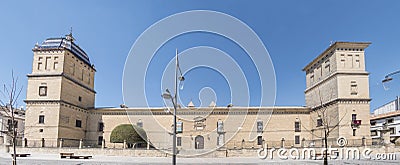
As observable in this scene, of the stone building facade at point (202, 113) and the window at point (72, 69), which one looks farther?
the window at point (72, 69)

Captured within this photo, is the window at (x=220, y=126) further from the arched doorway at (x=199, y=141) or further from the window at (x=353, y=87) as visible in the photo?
the window at (x=353, y=87)

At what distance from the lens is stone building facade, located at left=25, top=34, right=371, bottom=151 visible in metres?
28.7

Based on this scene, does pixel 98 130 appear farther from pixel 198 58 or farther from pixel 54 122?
pixel 198 58

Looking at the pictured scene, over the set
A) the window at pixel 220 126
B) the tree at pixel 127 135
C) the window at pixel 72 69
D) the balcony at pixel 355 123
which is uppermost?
the window at pixel 72 69

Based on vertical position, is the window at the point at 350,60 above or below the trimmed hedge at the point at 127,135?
above

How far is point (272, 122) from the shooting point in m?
34.8

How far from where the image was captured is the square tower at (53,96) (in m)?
29.4

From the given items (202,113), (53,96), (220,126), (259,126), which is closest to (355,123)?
(259,126)

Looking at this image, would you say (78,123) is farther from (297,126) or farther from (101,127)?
(297,126)

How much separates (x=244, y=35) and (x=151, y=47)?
10.6 feet

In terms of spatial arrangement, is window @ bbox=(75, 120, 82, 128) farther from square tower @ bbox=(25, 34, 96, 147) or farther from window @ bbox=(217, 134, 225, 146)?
window @ bbox=(217, 134, 225, 146)

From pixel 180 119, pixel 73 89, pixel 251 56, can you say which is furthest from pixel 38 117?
pixel 251 56

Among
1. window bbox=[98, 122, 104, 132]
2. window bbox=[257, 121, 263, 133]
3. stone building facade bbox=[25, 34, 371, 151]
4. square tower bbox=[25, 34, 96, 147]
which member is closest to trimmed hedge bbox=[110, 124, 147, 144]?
stone building facade bbox=[25, 34, 371, 151]

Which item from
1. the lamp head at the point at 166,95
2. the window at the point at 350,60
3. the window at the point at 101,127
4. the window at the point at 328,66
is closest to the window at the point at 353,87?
the window at the point at 350,60
